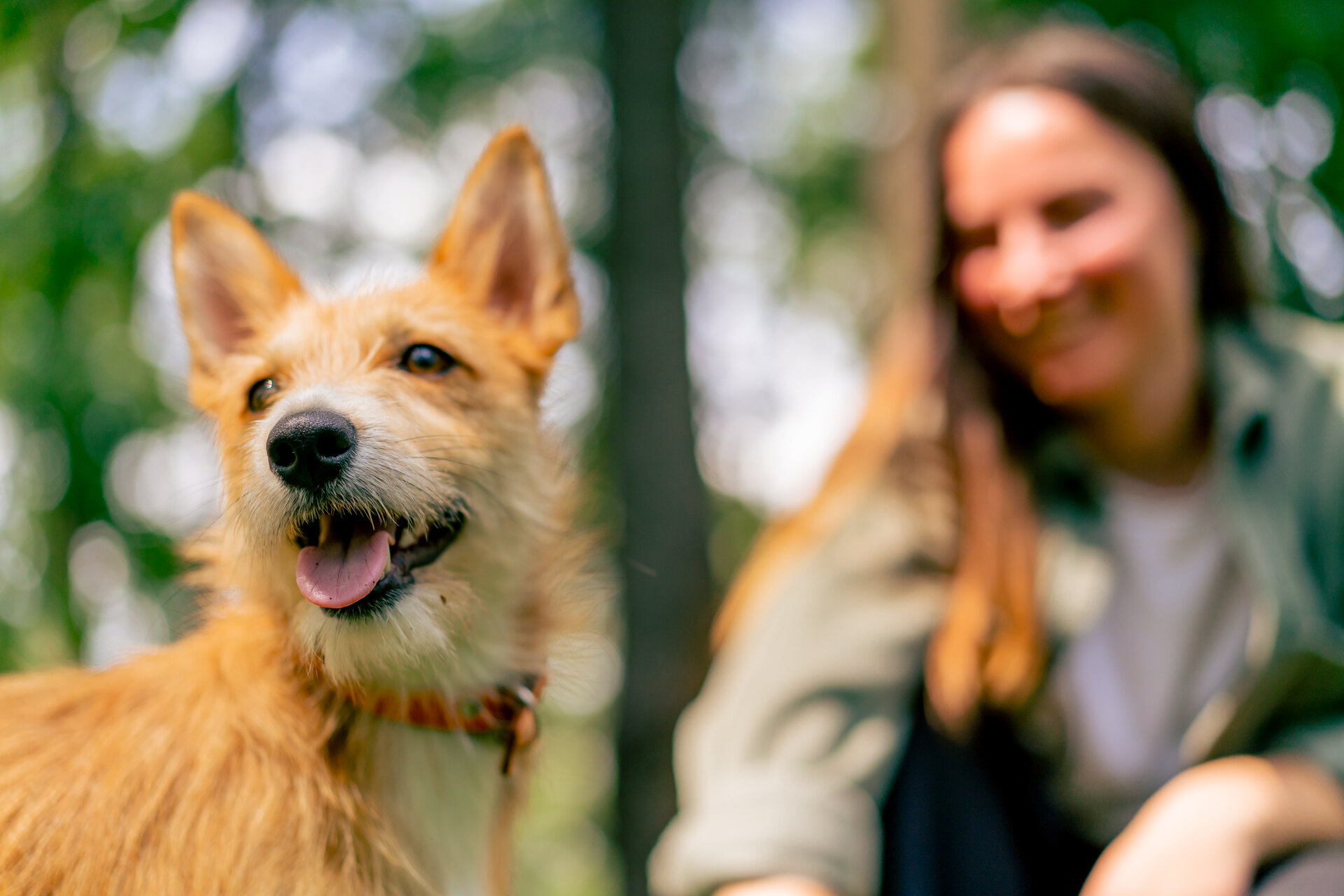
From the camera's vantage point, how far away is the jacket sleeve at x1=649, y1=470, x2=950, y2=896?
1958mm

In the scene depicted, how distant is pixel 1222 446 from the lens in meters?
2.15

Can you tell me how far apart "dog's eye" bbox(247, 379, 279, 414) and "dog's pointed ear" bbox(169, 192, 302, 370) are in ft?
0.58

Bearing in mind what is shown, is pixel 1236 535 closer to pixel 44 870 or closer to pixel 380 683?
pixel 380 683

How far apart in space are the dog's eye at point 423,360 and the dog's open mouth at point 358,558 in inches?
11.1

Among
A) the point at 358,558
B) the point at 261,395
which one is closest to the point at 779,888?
the point at 358,558

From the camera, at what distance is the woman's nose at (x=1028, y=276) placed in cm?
209

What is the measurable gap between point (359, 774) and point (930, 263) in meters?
1.99

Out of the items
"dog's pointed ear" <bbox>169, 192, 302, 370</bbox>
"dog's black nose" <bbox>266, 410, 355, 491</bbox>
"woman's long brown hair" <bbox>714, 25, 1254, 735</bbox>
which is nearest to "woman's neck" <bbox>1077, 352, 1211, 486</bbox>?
"woman's long brown hair" <bbox>714, 25, 1254, 735</bbox>

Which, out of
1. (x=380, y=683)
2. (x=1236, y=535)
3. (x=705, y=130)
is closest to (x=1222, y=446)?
(x=1236, y=535)

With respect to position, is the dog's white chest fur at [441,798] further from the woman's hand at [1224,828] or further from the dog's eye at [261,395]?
the woman's hand at [1224,828]

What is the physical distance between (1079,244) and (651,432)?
338 centimetres

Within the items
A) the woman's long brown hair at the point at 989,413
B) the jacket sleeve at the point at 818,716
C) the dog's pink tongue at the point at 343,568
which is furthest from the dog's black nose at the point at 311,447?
the woman's long brown hair at the point at 989,413

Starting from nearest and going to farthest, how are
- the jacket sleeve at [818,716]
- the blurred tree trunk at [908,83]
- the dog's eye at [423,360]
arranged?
the dog's eye at [423,360]
the jacket sleeve at [818,716]
the blurred tree trunk at [908,83]

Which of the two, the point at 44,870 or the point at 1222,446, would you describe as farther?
the point at 1222,446
